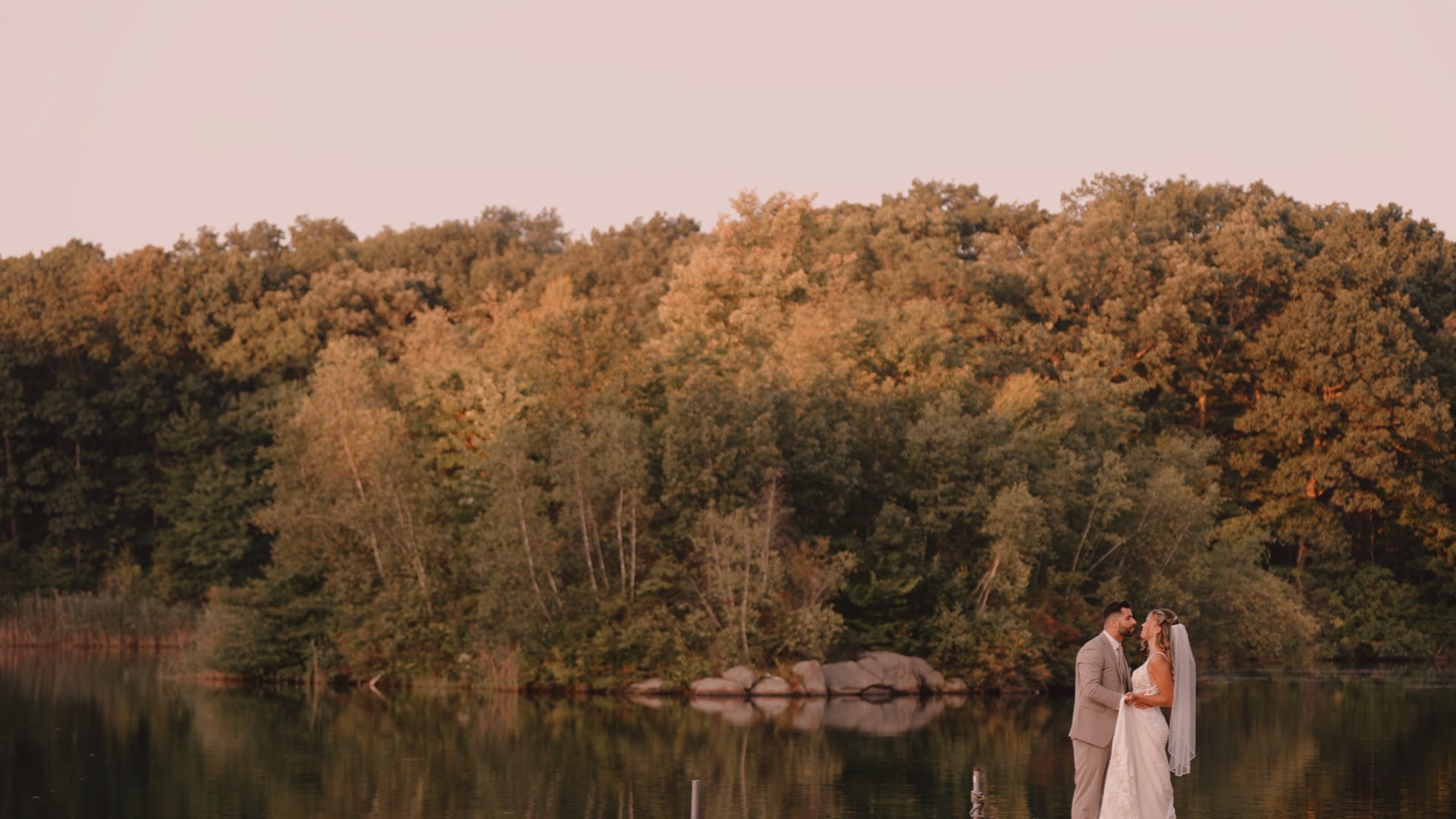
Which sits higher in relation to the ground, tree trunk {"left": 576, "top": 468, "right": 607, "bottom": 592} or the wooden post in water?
tree trunk {"left": 576, "top": 468, "right": 607, "bottom": 592}

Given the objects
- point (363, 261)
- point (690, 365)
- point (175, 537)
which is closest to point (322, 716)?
point (690, 365)

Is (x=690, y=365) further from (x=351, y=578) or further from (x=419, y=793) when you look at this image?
(x=419, y=793)

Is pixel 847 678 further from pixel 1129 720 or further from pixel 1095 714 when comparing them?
pixel 1095 714

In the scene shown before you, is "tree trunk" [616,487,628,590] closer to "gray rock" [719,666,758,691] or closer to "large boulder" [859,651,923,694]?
"gray rock" [719,666,758,691]

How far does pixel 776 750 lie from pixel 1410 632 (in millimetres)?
42271

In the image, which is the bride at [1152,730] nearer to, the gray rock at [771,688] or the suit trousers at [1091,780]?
the suit trousers at [1091,780]

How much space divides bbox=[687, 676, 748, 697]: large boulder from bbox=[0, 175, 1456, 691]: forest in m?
0.35

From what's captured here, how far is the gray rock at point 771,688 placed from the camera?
132 ft

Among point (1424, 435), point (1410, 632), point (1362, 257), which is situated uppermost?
point (1362, 257)

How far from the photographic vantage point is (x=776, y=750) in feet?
91.6

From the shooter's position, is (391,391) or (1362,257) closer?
(391,391)

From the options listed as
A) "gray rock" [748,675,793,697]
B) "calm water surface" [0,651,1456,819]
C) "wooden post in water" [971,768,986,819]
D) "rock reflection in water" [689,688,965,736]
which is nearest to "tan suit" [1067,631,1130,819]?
"wooden post in water" [971,768,986,819]

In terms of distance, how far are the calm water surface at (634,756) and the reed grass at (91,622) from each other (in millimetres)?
15137

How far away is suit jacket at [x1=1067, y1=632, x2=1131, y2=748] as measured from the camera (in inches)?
574
